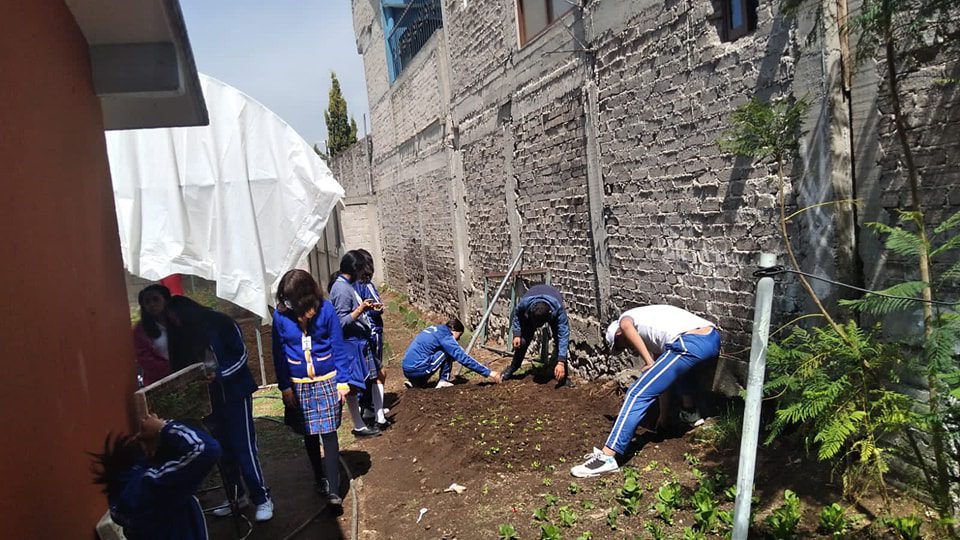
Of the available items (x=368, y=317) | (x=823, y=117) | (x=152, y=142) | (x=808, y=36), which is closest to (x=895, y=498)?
(x=823, y=117)

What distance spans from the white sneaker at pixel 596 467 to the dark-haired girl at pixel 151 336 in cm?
301

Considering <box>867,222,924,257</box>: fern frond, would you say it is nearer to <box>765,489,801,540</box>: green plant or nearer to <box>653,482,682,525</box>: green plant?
<box>765,489,801,540</box>: green plant

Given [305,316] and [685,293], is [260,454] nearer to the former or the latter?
[305,316]

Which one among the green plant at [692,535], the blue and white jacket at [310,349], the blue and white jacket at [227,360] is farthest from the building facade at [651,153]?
the blue and white jacket at [227,360]

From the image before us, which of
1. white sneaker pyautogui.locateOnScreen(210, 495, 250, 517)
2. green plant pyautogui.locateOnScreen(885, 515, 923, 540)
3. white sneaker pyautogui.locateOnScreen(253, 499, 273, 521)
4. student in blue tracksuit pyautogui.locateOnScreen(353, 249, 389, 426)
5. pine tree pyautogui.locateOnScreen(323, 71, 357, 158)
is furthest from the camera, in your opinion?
pine tree pyautogui.locateOnScreen(323, 71, 357, 158)

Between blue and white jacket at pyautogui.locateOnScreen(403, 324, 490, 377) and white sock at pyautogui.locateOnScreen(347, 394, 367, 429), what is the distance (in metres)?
1.11

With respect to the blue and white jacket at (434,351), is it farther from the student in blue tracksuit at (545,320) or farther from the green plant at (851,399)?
the green plant at (851,399)

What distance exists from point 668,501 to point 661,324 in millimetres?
1416

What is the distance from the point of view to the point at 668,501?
3961 mm

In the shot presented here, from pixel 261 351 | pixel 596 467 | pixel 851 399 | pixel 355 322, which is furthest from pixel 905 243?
pixel 261 351

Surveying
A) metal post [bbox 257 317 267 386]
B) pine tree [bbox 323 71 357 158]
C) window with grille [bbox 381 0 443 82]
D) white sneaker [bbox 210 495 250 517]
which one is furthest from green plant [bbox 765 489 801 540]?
pine tree [bbox 323 71 357 158]

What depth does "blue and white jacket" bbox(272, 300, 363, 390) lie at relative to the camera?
4.62 m

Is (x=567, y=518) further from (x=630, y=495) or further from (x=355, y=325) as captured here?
(x=355, y=325)

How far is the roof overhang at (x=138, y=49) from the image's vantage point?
139 inches
